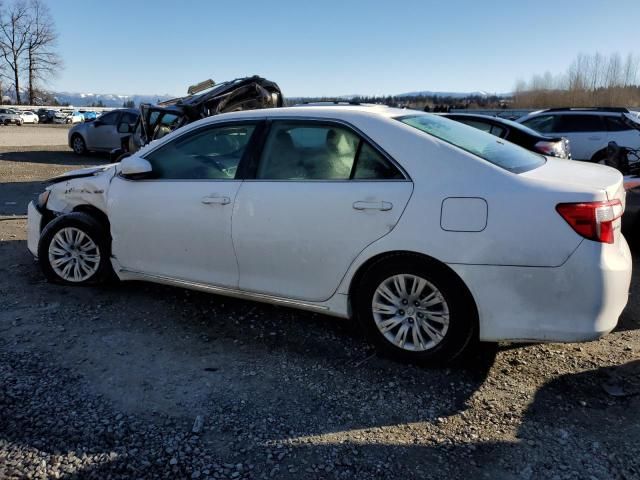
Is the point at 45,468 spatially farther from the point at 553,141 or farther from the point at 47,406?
the point at 553,141

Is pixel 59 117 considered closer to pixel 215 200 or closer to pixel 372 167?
pixel 215 200

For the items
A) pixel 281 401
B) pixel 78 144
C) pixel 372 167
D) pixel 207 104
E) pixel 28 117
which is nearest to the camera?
pixel 281 401

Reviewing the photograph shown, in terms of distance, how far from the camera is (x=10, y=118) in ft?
152

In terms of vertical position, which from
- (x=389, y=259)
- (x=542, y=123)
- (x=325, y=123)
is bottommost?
(x=389, y=259)

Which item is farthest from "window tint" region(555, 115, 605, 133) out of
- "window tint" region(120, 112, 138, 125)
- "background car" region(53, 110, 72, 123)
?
"background car" region(53, 110, 72, 123)

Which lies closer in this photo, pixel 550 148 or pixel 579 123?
pixel 550 148

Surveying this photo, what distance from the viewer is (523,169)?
3234 millimetres

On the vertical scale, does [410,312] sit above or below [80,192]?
below

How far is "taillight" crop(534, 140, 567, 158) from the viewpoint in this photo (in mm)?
8117

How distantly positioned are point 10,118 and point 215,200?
51045 millimetres

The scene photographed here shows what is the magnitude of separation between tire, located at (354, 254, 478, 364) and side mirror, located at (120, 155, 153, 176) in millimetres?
1882

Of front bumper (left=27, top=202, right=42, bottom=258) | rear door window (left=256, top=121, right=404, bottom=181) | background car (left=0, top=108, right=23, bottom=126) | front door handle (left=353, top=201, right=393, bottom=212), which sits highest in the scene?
background car (left=0, top=108, right=23, bottom=126)

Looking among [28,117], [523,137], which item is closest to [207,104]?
[523,137]

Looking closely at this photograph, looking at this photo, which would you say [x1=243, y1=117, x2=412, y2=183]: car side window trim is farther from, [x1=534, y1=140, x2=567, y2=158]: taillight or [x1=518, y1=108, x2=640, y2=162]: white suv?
[x1=518, y1=108, x2=640, y2=162]: white suv
